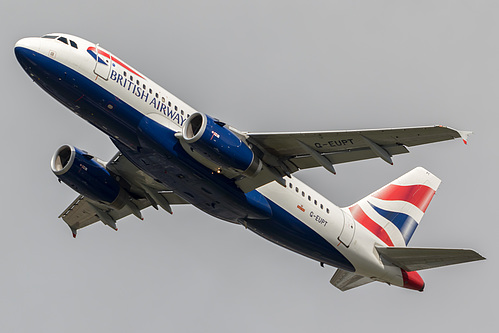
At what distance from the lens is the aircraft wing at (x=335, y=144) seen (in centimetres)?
2948

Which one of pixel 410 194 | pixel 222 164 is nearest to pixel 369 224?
pixel 410 194

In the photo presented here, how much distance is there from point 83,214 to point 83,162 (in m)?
5.94

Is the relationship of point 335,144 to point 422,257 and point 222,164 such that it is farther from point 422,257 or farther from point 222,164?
point 422,257

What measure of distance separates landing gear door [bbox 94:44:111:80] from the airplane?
0.04 metres

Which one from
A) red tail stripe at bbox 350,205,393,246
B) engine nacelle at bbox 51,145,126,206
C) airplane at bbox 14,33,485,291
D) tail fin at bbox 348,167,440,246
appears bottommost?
engine nacelle at bbox 51,145,126,206

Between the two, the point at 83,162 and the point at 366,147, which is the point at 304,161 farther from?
the point at 83,162

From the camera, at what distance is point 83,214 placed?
41281mm

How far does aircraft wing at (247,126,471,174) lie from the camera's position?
29484mm

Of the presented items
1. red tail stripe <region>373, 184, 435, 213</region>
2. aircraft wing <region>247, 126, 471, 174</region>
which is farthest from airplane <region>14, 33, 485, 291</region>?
red tail stripe <region>373, 184, 435, 213</region>

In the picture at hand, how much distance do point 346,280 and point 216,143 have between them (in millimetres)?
12057

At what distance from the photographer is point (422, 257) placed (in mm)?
36156

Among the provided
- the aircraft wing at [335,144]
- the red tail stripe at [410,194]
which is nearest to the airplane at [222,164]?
the aircraft wing at [335,144]

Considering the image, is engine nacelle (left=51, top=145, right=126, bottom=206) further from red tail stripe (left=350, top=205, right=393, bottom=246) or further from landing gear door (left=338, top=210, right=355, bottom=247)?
red tail stripe (left=350, top=205, right=393, bottom=246)

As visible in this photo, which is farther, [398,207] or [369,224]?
[398,207]
